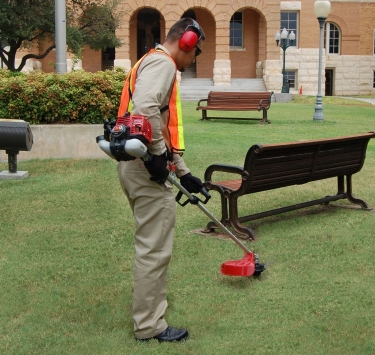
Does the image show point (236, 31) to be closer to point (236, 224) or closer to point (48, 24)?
point (48, 24)

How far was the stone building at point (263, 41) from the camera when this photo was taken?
37188mm

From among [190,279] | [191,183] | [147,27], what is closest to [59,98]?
[190,279]

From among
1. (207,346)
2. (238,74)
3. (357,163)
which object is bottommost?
(207,346)

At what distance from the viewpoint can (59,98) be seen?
10.6 meters

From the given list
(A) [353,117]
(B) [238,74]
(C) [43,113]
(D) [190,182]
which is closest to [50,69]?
(B) [238,74]

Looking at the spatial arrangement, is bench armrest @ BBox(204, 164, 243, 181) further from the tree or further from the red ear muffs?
the tree

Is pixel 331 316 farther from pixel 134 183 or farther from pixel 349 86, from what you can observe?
pixel 349 86

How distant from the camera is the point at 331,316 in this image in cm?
440

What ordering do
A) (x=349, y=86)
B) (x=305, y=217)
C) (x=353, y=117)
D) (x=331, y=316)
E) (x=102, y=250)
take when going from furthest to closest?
(x=349, y=86), (x=353, y=117), (x=305, y=217), (x=102, y=250), (x=331, y=316)

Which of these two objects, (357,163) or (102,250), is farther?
(357,163)

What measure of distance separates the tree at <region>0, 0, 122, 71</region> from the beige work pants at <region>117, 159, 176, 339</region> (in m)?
21.3

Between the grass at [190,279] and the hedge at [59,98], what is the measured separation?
208cm

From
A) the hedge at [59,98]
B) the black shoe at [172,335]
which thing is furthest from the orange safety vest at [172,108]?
the hedge at [59,98]

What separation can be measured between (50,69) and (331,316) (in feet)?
118
